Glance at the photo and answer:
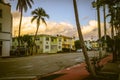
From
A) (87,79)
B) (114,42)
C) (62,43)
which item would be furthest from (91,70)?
(62,43)

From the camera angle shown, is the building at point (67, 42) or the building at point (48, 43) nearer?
the building at point (48, 43)

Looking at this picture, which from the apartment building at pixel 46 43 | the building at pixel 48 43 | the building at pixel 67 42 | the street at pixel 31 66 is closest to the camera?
the street at pixel 31 66

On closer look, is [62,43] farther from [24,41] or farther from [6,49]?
[6,49]

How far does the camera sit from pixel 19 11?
220 ft

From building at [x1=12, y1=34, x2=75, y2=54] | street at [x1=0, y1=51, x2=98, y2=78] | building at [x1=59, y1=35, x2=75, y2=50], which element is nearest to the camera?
street at [x1=0, y1=51, x2=98, y2=78]

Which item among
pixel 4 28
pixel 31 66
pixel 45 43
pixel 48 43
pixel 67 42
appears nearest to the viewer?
pixel 31 66

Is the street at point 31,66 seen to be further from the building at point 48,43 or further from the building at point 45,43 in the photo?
the building at point 45,43

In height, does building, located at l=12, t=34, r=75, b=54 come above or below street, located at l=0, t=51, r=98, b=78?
above

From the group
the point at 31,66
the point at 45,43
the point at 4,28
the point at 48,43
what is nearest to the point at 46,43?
the point at 45,43

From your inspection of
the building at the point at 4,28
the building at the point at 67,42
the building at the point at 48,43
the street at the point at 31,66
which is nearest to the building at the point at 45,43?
the building at the point at 48,43

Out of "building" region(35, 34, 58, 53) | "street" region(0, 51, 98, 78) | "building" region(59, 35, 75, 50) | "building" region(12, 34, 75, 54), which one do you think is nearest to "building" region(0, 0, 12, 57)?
"street" region(0, 51, 98, 78)

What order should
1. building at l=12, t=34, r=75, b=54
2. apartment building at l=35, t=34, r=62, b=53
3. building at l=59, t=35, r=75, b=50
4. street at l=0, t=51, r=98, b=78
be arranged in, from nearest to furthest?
street at l=0, t=51, r=98, b=78 < building at l=12, t=34, r=75, b=54 < apartment building at l=35, t=34, r=62, b=53 < building at l=59, t=35, r=75, b=50

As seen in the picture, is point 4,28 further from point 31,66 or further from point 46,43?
point 46,43

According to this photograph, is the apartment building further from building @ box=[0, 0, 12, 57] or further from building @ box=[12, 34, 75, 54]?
building @ box=[0, 0, 12, 57]
